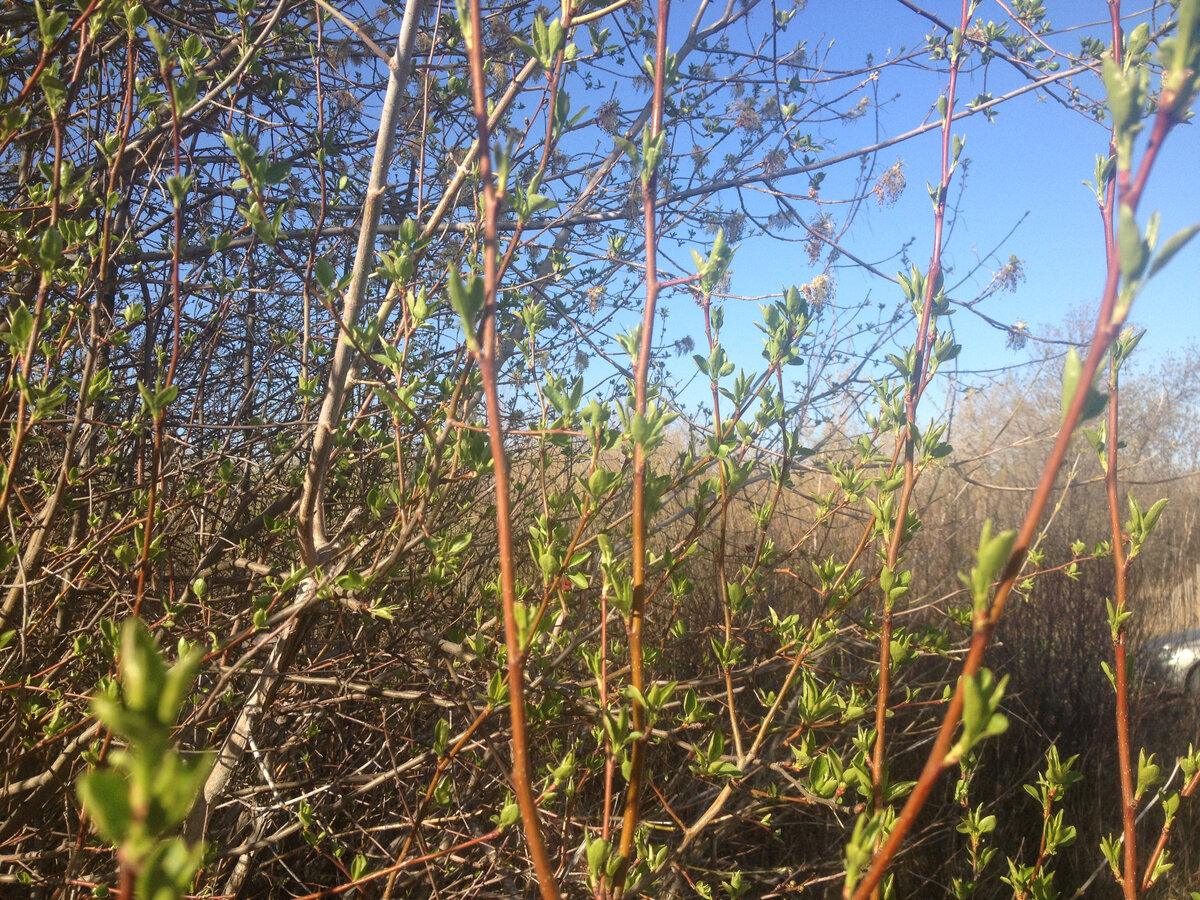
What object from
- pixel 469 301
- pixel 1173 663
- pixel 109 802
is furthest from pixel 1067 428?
pixel 1173 663

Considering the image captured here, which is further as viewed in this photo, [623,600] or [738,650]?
[738,650]

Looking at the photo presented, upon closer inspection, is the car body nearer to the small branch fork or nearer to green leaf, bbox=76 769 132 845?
the small branch fork

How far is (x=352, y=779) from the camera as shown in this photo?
1.84m

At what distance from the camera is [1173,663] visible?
4.50 m

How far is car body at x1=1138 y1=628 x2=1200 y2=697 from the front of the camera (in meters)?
4.20

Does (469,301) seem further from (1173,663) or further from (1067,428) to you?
(1173,663)

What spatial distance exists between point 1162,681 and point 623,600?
4911mm

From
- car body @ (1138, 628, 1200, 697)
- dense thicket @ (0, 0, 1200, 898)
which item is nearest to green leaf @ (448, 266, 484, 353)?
dense thicket @ (0, 0, 1200, 898)

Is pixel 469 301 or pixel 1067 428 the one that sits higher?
pixel 469 301

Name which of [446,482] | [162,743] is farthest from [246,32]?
[162,743]

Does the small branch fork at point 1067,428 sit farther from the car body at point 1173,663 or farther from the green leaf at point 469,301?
the car body at point 1173,663

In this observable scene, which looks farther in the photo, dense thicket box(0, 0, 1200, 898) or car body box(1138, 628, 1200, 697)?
car body box(1138, 628, 1200, 697)

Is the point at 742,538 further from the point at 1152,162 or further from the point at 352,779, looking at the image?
the point at 1152,162

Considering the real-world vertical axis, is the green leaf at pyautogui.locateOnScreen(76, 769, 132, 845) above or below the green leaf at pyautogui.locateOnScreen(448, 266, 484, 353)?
below
